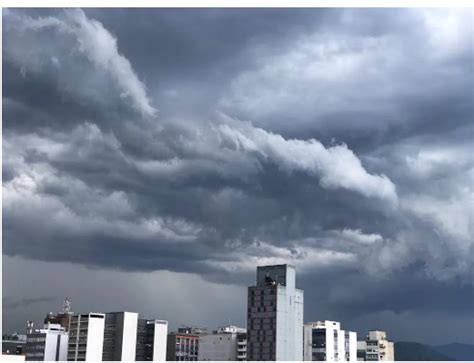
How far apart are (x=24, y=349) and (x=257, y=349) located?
9.44 meters

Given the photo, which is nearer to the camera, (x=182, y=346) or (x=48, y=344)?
(x=48, y=344)

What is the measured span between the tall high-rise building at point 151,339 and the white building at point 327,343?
19.1 ft

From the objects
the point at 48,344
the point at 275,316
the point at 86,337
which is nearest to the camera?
the point at 275,316

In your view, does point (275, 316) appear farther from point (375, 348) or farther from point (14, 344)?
point (14, 344)

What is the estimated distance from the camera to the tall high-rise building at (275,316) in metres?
22.7

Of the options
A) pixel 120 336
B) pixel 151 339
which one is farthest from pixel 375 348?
pixel 120 336

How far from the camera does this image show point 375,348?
2956cm

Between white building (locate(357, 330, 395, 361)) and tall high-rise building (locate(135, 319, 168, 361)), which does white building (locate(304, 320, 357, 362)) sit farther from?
tall high-rise building (locate(135, 319, 168, 361))

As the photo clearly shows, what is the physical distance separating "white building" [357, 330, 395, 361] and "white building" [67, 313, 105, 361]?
37.2 feet

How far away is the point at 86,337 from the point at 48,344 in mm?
1387

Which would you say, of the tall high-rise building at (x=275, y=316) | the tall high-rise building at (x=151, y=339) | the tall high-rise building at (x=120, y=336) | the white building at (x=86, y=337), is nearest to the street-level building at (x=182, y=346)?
the tall high-rise building at (x=151, y=339)

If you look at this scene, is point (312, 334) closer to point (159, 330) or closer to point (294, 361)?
point (294, 361)

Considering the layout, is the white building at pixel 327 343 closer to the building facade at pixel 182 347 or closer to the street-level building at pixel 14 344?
the building facade at pixel 182 347

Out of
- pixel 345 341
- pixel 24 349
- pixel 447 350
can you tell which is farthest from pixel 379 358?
pixel 447 350
